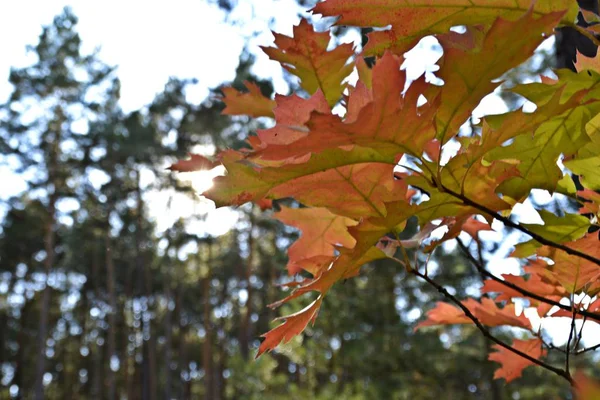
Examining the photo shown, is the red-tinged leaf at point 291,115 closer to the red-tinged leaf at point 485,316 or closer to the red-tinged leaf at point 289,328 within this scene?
the red-tinged leaf at point 289,328

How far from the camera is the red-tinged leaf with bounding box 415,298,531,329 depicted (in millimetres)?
839

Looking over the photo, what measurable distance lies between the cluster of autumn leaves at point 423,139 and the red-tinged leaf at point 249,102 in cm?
17

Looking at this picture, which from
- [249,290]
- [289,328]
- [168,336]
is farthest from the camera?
[168,336]

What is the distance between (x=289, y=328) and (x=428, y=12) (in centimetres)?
34

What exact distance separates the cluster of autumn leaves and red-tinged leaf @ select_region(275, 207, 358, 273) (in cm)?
7

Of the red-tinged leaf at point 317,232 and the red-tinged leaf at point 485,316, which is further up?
the red-tinged leaf at point 317,232

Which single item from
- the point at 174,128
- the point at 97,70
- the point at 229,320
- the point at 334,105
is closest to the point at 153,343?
the point at 229,320

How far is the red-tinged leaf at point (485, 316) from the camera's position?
2.75 ft

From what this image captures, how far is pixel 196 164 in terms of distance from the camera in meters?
0.73

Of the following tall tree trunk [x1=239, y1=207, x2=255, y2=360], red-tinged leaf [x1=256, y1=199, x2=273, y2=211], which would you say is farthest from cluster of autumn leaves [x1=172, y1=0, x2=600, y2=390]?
tall tree trunk [x1=239, y1=207, x2=255, y2=360]

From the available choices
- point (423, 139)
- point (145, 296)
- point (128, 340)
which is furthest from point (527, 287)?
point (128, 340)

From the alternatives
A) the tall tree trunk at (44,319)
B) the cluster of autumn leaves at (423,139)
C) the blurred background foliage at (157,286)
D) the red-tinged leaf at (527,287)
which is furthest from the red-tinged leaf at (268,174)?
the tall tree trunk at (44,319)

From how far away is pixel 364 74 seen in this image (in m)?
0.76

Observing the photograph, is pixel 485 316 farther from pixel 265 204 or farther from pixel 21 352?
pixel 21 352
